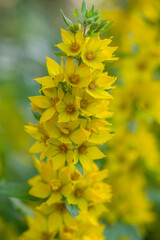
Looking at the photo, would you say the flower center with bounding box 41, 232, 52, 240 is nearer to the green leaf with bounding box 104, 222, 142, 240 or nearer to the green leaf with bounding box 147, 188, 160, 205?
the green leaf with bounding box 104, 222, 142, 240

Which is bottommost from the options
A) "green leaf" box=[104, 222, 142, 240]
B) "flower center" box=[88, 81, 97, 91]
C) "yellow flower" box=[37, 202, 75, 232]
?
"green leaf" box=[104, 222, 142, 240]

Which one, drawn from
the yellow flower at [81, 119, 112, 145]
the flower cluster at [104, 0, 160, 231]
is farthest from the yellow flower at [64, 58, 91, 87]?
the flower cluster at [104, 0, 160, 231]

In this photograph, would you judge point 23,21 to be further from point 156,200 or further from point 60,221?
point 60,221

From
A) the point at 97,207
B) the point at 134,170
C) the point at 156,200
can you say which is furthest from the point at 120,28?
the point at 97,207

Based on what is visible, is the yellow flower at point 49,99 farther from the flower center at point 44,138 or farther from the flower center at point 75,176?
the flower center at point 75,176

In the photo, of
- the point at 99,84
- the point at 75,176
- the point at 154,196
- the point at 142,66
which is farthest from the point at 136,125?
the point at 99,84
